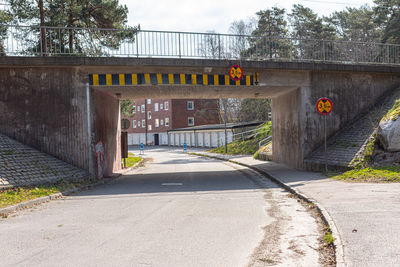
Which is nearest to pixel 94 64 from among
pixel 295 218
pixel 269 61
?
pixel 269 61

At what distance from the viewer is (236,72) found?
16.1m

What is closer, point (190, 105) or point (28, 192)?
point (28, 192)

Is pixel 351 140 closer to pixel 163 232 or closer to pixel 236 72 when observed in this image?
pixel 236 72

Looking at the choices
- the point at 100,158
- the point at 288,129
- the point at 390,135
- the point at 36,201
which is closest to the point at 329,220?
the point at 36,201

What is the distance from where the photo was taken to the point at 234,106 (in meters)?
→ 60.1

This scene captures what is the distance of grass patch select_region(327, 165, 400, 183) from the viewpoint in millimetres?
11508

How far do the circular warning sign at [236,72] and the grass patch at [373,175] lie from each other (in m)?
5.74

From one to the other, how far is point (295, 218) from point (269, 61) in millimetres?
9926

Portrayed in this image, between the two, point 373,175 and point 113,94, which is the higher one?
point 113,94

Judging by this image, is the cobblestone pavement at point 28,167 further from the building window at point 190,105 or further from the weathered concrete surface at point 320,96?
the building window at point 190,105

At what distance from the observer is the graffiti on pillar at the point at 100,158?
15.6 meters

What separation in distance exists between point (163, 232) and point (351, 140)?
1187cm

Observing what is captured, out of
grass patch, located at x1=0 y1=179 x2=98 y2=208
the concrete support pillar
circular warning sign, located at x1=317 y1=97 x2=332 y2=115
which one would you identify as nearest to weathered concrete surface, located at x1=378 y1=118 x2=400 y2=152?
circular warning sign, located at x1=317 y1=97 x2=332 y2=115

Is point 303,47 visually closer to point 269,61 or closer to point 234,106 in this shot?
point 269,61
